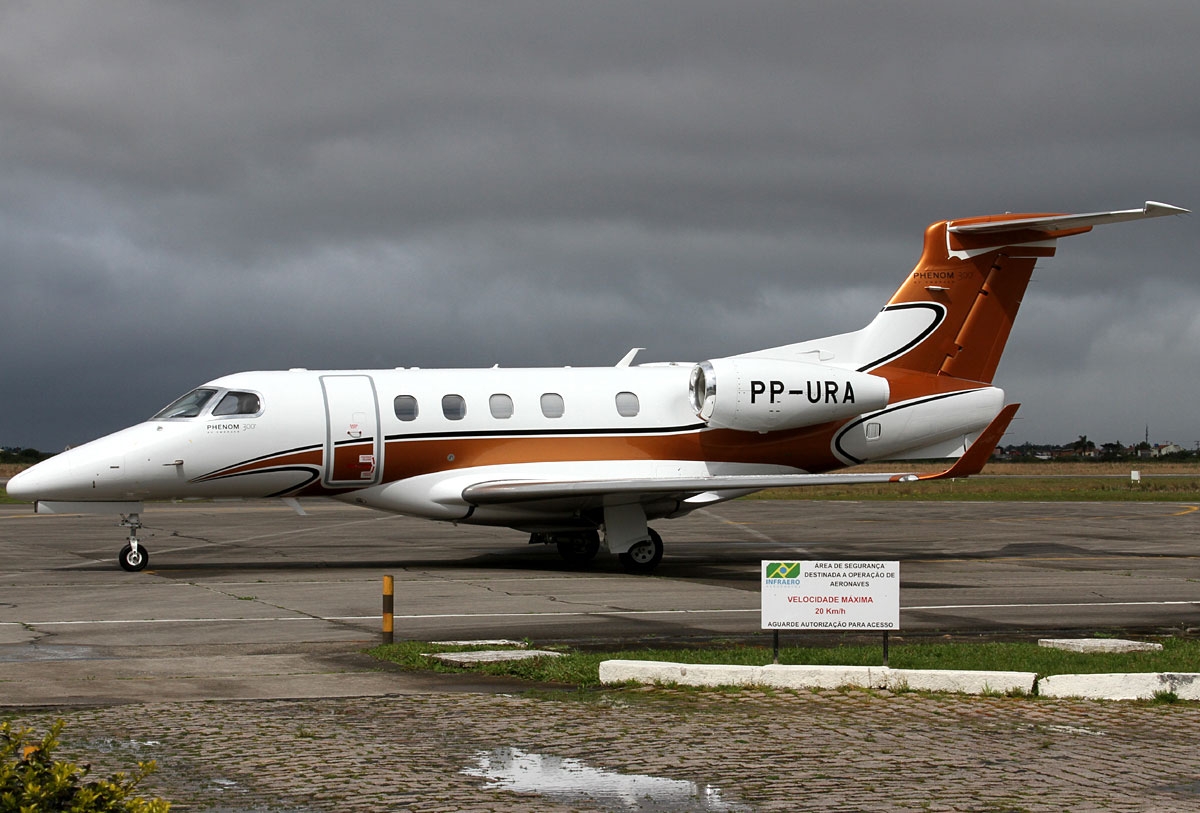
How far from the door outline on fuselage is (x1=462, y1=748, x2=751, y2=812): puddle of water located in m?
14.2

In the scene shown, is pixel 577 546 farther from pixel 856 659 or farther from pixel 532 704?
pixel 532 704

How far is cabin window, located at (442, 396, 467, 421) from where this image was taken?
2236 cm

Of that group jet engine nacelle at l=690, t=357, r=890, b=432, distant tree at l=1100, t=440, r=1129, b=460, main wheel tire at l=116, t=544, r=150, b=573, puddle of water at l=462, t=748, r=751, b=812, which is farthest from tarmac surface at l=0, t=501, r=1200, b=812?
distant tree at l=1100, t=440, r=1129, b=460

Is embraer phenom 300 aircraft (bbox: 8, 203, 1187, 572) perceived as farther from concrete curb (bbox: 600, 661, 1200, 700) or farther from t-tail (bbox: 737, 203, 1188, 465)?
concrete curb (bbox: 600, 661, 1200, 700)

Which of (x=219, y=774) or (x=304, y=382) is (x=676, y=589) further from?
(x=219, y=774)

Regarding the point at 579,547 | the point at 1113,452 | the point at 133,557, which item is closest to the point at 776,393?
the point at 579,547

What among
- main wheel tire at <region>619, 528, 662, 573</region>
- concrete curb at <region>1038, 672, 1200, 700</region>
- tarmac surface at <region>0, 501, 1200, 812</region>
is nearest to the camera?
tarmac surface at <region>0, 501, 1200, 812</region>

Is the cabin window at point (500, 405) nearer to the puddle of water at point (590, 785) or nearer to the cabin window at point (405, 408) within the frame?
the cabin window at point (405, 408)

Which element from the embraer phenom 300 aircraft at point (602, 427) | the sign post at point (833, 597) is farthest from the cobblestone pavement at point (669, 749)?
the embraer phenom 300 aircraft at point (602, 427)

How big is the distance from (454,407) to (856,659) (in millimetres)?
12155

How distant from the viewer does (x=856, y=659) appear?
11.5 m

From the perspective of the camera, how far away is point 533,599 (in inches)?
700

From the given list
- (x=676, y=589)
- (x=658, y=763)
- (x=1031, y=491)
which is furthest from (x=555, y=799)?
(x=1031, y=491)

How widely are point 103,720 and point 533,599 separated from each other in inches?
356
